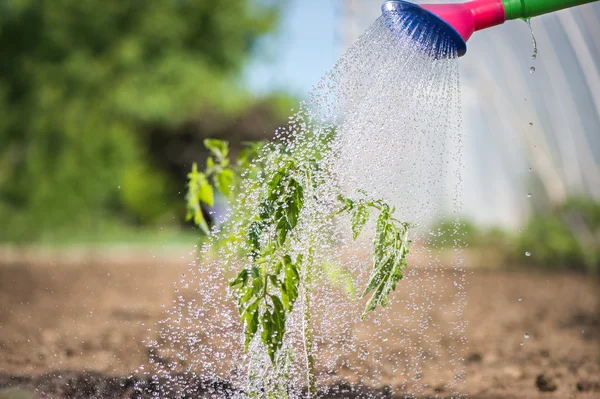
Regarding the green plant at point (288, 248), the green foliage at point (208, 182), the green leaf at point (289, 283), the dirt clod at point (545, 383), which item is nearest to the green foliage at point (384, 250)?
the green plant at point (288, 248)

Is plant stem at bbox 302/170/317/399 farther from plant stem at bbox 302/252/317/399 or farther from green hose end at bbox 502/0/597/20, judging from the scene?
green hose end at bbox 502/0/597/20

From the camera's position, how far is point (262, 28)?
1756 cm

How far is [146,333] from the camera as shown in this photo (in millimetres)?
3910

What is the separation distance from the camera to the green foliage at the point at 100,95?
504 inches

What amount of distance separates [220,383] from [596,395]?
4.89 ft

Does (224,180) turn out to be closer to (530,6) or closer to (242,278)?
(242,278)

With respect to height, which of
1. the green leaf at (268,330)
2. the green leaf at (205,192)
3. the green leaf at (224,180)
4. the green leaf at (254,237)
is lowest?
the green leaf at (268,330)

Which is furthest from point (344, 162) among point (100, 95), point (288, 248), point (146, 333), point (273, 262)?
point (100, 95)

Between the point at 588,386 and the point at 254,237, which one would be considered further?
the point at 588,386

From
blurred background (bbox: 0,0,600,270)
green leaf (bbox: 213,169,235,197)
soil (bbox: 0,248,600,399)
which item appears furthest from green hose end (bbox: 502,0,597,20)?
blurred background (bbox: 0,0,600,270)

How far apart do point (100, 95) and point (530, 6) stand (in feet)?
43.7

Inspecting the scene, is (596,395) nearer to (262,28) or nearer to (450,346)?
(450,346)

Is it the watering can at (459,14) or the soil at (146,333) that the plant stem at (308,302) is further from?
the watering can at (459,14)

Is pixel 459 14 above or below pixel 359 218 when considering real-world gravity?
above
